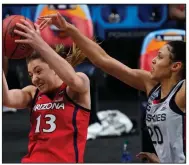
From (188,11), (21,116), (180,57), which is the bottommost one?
(21,116)

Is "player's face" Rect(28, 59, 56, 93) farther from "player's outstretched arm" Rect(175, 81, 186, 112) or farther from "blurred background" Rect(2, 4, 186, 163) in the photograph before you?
"blurred background" Rect(2, 4, 186, 163)

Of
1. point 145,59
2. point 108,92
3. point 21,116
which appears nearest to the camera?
point 145,59

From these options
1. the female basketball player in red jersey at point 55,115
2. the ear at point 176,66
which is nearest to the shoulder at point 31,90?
the female basketball player in red jersey at point 55,115

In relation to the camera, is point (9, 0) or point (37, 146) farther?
point (9, 0)

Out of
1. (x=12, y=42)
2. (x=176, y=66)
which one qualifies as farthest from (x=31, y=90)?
(x=176, y=66)

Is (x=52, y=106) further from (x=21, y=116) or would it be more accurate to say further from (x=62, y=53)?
(x=21, y=116)

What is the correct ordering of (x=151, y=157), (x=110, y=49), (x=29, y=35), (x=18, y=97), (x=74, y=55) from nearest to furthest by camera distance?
1. (x=29, y=35)
2. (x=151, y=157)
3. (x=18, y=97)
4. (x=74, y=55)
5. (x=110, y=49)

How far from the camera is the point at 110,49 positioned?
9016mm

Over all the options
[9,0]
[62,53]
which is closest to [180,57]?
[62,53]

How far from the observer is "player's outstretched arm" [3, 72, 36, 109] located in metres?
3.65

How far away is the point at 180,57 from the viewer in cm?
360

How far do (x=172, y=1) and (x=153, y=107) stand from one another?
123 cm

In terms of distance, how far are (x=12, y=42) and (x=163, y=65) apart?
3.17 ft

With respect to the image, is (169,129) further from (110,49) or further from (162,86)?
(110,49)
